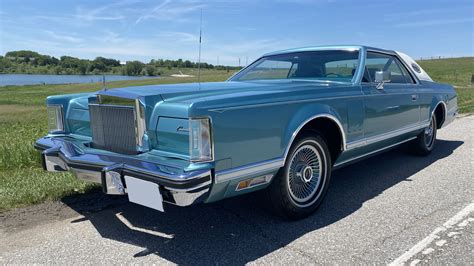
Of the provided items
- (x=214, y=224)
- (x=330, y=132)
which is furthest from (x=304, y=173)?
(x=214, y=224)

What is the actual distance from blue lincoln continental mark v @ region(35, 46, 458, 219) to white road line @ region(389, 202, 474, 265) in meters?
0.94

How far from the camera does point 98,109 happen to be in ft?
11.1

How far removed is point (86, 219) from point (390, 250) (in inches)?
102

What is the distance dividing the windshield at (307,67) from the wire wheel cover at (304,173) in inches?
45.8

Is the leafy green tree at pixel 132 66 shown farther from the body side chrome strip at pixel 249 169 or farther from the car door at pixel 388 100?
the car door at pixel 388 100

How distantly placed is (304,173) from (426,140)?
3327 mm

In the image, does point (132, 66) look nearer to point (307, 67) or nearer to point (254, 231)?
point (307, 67)

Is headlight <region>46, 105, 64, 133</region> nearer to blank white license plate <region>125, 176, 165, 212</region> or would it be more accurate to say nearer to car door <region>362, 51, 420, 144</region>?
blank white license plate <region>125, 176, 165, 212</region>

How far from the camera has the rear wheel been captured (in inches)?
229

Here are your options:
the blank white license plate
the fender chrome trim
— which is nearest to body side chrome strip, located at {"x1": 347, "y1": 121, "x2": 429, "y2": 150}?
the fender chrome trim

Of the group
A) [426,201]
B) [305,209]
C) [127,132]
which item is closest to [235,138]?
[127,132]

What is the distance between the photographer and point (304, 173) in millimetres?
3541

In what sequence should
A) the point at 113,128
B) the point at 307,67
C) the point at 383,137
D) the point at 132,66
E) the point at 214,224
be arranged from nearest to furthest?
the point at 113,128 < the point at 214,224 < the point at 383,137 < the point at 307,67 < the point at 132,66

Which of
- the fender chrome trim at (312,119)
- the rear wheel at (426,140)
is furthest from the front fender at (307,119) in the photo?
the rear wheel at (426,140)
